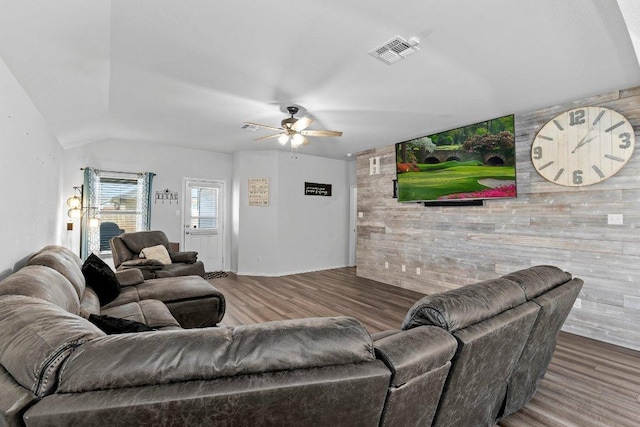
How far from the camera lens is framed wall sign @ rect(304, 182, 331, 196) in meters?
6.84

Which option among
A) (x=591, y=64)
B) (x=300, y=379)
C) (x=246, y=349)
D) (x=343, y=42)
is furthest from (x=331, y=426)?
(x=591, y=64)

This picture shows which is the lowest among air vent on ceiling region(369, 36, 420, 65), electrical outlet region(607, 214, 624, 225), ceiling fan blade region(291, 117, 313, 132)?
electrical outlet region(607, 214, 624, 225)

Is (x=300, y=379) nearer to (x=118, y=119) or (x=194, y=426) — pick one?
(x=194, y=426)

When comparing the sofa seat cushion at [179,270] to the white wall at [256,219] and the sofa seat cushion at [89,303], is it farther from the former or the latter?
the white wall at [256,219]

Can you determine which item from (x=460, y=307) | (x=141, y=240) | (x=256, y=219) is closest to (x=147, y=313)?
(x=460, y=307)

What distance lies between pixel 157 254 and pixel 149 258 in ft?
0.42

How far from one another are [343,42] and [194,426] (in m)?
2.48

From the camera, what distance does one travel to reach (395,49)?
7.92 feet

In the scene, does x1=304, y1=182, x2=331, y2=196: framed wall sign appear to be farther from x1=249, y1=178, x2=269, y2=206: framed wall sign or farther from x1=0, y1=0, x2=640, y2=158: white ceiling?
x1=0, y1=0, x2=640, y2=158: white ceiling

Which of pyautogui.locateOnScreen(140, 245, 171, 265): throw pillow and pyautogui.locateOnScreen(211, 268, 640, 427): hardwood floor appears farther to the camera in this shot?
pyautogui.locateOnScreen(140, 245, 171, 265): throw pillow

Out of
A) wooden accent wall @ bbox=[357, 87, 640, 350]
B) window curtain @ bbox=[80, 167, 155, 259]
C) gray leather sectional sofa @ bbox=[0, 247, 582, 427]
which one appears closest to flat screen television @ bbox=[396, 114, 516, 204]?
wooden accent wall @ bbox=[357, 87, 640, 350]

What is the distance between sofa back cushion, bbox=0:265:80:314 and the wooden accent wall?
4533 mm

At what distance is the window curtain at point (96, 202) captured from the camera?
520 cm

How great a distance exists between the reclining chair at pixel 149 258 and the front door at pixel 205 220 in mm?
1334
